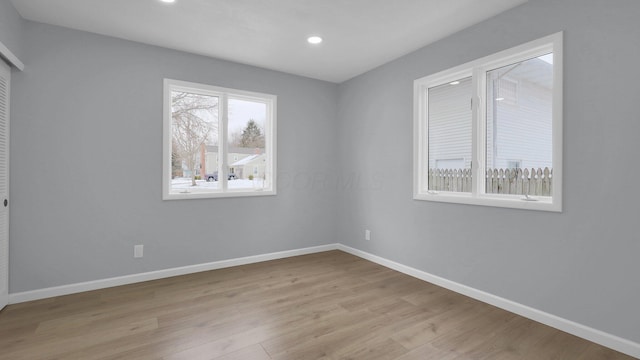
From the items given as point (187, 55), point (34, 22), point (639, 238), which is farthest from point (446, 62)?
point (34, 22)

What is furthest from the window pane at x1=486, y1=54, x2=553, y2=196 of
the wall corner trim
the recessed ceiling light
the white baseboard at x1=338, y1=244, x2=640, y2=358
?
the wall corner trim

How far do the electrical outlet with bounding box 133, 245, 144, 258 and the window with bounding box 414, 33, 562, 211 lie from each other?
3258mm

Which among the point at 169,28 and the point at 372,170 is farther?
the point at 372,170

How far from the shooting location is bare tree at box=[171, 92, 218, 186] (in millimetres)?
3752

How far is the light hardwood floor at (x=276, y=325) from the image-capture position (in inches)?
82.7

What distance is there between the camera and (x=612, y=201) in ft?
7.04

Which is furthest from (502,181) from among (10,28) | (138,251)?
(10,28)

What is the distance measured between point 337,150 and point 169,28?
2838 mm

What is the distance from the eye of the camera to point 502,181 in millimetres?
2914

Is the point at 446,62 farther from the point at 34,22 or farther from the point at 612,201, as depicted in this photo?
the point at 34,22

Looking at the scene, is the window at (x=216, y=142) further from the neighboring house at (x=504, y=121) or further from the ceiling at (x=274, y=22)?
the neighboring house at (x=504, y=121)

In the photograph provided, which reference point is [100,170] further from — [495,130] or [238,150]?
[495,130]

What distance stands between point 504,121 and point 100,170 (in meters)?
4.17

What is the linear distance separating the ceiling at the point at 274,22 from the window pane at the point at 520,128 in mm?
608
